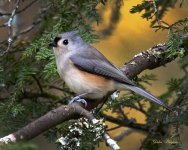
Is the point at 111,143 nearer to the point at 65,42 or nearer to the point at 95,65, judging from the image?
the point at 95,65

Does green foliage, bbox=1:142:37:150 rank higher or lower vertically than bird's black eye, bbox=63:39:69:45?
lower

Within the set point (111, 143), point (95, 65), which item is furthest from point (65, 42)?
point (111, 143)

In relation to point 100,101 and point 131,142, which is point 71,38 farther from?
point 131,142

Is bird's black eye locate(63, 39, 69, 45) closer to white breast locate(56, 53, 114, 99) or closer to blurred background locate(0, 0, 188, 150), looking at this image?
white breast locate(56, 53, 114, 99)

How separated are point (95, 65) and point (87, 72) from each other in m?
0.08

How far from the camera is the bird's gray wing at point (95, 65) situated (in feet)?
12.6

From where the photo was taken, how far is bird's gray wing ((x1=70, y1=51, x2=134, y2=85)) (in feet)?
12.6

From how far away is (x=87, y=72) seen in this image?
12.9 ft

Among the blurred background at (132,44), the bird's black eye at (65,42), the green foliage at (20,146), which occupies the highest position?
the bird's black eye at (65,42)

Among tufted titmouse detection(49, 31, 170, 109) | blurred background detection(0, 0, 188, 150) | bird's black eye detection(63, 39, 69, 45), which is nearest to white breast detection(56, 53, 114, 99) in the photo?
tufted titmouse detection(49, 31, 170, 109)

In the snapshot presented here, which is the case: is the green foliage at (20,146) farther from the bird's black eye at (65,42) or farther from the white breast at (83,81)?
the bird's black eye at (65,42)

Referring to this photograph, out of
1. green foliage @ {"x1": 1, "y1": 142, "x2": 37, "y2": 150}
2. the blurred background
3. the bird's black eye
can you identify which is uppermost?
the bird's black eye

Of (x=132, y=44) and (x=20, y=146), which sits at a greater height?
(x=20, y=146)

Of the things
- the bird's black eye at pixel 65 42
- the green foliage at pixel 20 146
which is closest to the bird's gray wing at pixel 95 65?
the bird's black eye at pixel 65 42
